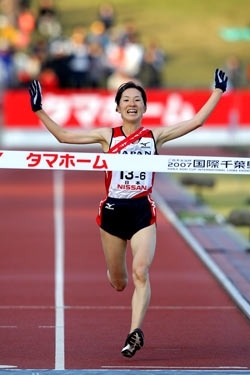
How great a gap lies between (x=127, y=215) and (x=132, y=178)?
0.30 meters

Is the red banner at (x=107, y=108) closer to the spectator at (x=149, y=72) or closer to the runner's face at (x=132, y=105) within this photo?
the spectator at (x=149, y=72)

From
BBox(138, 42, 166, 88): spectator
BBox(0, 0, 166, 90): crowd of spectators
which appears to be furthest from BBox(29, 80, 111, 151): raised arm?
BBox(138, 42, 166, 88): spectator

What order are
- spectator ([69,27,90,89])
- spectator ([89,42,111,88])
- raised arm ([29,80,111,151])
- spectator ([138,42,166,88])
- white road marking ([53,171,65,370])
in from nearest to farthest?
raised arm ([29,80,111,151]), white road marking ([53,171,65,370]), spectator ([69,27,90,89]), spectator ([89,42,111,88]), spectator ([138,42,166,88])

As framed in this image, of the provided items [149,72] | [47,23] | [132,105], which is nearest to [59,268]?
[132,105]

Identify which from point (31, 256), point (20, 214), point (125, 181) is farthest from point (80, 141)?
point (20, 214)

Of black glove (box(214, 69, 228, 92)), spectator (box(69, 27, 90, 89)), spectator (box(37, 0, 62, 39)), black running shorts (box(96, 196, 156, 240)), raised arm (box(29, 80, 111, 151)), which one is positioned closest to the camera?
raised arm (box(29, 80, 111, 151))

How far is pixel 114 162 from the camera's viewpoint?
10.9 m

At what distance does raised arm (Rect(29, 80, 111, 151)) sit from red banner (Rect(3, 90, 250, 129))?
25492 mm

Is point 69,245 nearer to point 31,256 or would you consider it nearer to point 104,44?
point 31,256

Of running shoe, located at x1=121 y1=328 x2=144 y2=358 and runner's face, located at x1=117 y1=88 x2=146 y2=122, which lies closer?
running shoe, located at x1=121 y1=328 x2=144 y2=358

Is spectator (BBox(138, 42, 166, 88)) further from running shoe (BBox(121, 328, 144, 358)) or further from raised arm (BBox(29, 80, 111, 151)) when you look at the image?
running shoe (BBox(121, 328, 144, 358))

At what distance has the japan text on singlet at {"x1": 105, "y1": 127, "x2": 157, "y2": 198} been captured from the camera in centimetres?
1102

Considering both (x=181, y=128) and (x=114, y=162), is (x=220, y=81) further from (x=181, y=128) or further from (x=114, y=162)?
(x=114, y=162)

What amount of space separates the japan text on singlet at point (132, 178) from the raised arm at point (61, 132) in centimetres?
8
